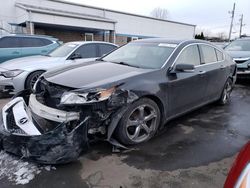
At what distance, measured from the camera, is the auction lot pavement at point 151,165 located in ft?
8.86

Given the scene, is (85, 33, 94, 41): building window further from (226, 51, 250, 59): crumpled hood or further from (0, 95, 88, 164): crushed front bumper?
(0, 95, 88, 164): crushed front bumper

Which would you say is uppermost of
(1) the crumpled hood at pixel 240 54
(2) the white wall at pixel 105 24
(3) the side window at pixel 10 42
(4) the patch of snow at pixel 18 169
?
(2) the white wall at pixel 105 24

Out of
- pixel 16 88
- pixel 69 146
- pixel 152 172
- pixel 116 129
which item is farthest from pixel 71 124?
pixel 16 88

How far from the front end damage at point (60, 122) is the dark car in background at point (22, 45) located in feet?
19.4

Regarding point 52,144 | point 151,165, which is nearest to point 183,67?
point 151,165

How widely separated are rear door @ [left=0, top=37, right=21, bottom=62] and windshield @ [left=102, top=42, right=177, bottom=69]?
5.34 m

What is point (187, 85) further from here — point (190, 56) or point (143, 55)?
point (143, 55)

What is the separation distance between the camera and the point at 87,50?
727 cm

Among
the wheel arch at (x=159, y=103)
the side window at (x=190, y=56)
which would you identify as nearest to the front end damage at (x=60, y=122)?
the wheel arch at (x=159, y=103)

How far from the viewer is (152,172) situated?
2908 millimetres

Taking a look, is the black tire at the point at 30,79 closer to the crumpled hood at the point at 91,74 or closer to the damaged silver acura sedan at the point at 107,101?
the damaged silver acura sedan at the point at 107,101

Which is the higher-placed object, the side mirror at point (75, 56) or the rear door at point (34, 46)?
the rear door at point (34, 46)

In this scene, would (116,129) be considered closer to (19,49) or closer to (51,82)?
(51,82)

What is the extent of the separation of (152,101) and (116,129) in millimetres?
739
